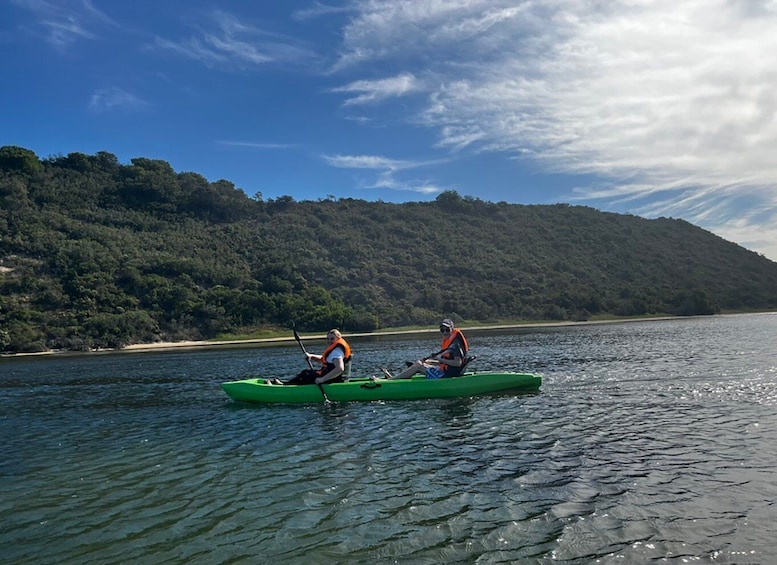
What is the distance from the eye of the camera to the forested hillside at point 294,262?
5631 centimetres

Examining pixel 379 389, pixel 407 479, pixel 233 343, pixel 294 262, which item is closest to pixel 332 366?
pixel 379 389

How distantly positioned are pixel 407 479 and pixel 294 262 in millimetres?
65230

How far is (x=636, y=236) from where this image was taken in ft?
377

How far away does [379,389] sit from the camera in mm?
17766

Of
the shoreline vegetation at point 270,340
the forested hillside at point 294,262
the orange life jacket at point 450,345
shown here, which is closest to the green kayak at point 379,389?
the orange life jacket at point 450,345

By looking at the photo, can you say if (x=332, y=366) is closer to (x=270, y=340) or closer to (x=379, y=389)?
(x=379, y=389)

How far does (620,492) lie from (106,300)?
55928 mm

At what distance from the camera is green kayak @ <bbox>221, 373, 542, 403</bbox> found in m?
17.6

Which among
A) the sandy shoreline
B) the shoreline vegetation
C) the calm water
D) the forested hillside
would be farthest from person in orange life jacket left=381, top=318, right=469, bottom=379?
the forested hillside

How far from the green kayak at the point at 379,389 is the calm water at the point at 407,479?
1.44ft

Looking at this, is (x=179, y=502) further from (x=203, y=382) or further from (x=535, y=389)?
(x=203, y=382)

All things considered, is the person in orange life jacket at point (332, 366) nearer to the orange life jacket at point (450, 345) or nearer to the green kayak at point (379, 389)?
the green kayak at point (379, 389)

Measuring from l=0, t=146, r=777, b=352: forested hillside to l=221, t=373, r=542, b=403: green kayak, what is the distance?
38091 millimetres

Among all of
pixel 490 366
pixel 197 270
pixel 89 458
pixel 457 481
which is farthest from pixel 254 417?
pixel 197 270
